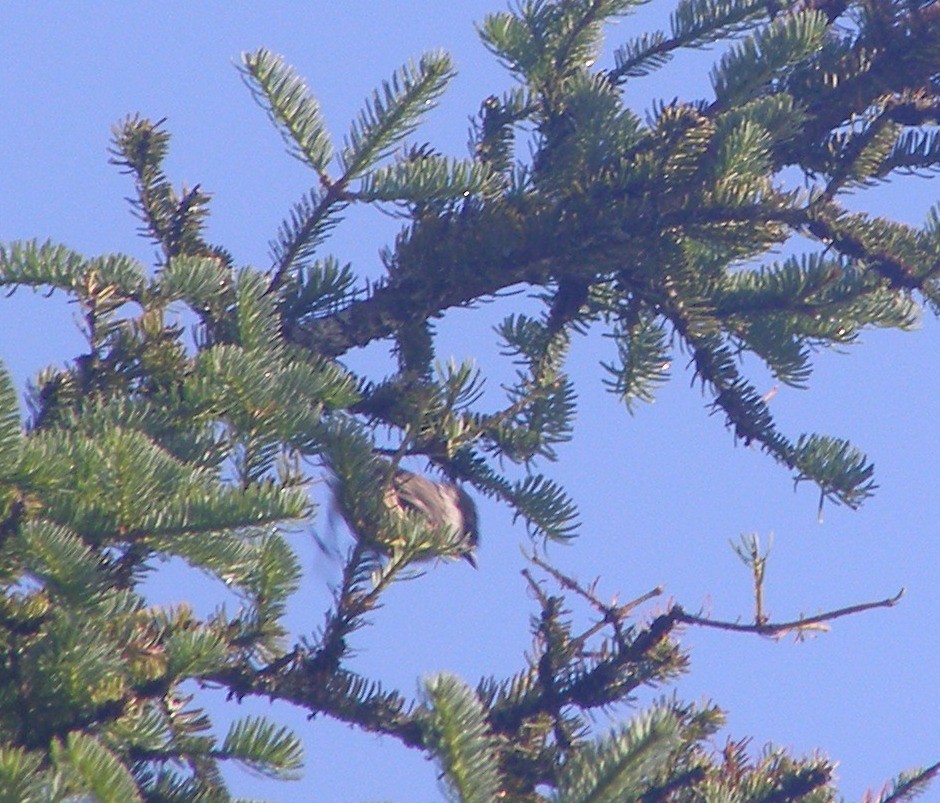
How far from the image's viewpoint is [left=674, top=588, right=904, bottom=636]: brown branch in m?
1.76

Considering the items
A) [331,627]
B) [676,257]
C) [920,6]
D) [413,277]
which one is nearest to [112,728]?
[331,627]

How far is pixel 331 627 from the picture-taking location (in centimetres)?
183

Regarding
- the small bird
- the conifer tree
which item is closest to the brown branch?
the conifer tree

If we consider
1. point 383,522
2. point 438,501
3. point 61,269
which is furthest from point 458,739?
point 438,501

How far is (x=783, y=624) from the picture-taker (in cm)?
180

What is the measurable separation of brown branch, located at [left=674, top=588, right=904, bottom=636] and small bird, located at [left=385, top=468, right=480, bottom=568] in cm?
63

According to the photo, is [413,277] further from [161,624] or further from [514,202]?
[161,624]

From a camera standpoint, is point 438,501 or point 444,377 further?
point 438,501

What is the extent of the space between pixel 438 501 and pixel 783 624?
967 mm

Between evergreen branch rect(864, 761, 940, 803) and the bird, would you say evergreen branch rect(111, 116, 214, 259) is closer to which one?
the bird

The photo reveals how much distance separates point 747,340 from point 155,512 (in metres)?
1.27

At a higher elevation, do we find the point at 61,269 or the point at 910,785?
the point at 61,269

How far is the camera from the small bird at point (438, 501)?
2432 mm

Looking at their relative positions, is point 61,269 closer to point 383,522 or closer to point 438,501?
point 383,522
